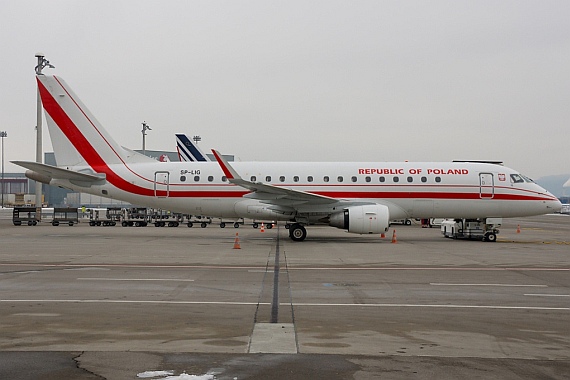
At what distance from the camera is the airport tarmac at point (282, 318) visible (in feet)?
21.4

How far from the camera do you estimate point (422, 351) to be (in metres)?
7.27

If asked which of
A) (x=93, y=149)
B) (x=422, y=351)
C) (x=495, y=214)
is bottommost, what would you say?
(x=422, y=351)

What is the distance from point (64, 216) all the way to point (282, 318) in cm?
3827

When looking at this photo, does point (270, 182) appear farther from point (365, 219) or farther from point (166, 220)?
point (166, 220)

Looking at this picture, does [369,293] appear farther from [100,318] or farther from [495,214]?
[495,214]

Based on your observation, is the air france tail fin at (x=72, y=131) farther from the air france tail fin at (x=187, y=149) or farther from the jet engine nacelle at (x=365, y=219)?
the air france tail fin at (x=187, y=149)

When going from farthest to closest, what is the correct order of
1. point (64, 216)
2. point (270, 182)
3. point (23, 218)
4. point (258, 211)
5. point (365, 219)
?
point (64, 216) → point (23, 218) → point (270, 182) → point (258, 211) → point (365, 219)

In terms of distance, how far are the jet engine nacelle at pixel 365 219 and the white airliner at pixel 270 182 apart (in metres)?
1.18

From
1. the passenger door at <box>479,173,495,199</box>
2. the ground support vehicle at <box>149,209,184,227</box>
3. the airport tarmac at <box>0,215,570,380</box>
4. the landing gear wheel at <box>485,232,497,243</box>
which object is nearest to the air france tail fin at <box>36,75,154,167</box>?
the airport tarmac at <box>0,215,570,380</box>

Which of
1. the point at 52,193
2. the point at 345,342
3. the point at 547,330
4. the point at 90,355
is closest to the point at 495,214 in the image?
the point at 547,330

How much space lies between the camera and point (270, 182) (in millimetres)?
27984

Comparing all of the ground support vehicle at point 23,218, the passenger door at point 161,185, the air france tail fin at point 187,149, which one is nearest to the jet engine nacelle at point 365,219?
the passenger door at point 161,185

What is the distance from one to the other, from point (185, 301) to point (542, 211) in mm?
22647

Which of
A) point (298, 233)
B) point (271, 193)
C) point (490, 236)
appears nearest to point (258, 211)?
point (271, 193)
